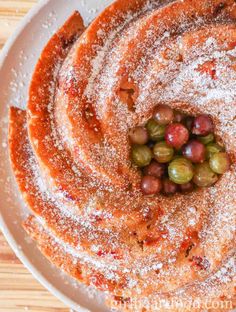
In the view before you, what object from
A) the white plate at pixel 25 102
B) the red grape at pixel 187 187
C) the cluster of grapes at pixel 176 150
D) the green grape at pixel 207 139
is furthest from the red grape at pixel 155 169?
the white plate at pixel 25 102

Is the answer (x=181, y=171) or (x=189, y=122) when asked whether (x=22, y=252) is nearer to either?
(x=181, y=171)

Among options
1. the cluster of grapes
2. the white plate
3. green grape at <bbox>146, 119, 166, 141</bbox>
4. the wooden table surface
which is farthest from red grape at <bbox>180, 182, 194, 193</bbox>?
the wooden table surface

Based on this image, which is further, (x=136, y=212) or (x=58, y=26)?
(x=58, y=26)

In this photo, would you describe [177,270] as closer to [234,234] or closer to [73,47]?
[234,234]

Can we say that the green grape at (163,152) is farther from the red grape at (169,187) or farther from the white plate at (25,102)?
the white plate at (25,102)

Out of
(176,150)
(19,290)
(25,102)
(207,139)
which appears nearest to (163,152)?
(176,150)

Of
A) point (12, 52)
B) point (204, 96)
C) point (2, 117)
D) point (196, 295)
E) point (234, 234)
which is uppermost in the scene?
point (12, 52)

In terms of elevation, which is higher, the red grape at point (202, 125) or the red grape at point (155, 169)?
the red grape at point (202, 125)

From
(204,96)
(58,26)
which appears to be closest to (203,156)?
(204,96)
